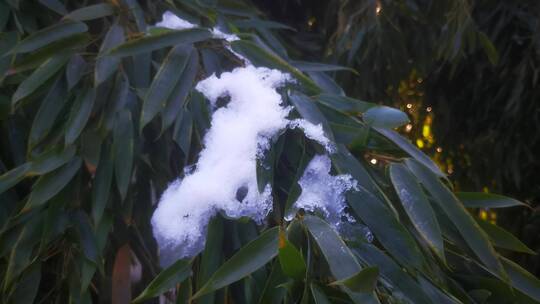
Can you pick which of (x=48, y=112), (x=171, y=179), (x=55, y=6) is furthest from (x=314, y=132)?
(x=55, y=6)

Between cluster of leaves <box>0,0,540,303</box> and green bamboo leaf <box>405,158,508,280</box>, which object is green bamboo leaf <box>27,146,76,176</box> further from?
green bamboo leaf <box>405,158,508,280</box>

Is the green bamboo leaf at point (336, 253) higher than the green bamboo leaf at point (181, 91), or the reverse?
the green bamboo leaf at point (181, 91)

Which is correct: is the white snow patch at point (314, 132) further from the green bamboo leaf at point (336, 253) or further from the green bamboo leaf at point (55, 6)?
the green bamboo leaf at point (55, 6)

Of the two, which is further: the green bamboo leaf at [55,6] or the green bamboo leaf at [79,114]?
the green bamboo leaf at [55,6]

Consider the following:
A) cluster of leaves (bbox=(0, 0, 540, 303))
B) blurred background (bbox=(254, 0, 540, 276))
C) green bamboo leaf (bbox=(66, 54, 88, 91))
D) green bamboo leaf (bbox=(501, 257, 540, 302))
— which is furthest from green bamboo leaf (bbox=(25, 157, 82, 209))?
blurred background (bbox=(254, 0, 540, 276))

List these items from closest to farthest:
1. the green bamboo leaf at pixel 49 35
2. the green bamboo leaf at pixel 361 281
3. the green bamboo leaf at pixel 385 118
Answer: the green bamboo leaf at pixel 361 281 < the green bamboo leaf at pixel 385 118 < the green bamboo leaf at pixel 49 35

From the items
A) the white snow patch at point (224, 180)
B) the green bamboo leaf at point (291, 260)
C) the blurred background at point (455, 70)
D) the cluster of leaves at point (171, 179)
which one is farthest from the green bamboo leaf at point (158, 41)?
the blurred background at point (455, 70)

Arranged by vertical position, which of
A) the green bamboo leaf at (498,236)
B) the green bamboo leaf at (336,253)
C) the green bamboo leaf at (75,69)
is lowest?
the green bamboo leaf at (498,236)
